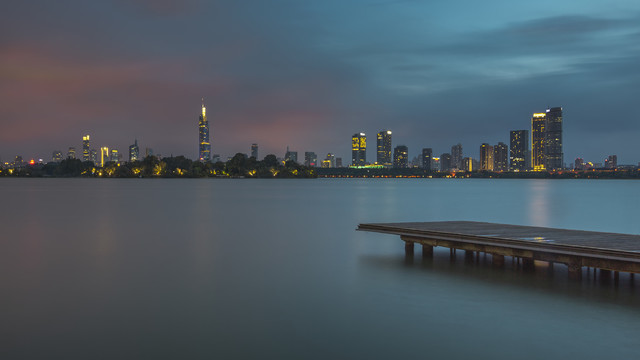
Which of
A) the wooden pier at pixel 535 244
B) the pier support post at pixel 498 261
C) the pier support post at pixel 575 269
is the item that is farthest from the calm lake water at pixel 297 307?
the wooden pier at pixel 535 244

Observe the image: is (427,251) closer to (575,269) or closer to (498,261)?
(498,261)

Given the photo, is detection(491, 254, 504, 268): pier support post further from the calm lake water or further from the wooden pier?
the calm lake water

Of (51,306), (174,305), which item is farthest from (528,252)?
(51,306)

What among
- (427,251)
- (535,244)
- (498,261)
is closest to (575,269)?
(535,244)

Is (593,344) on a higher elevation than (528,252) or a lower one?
lower

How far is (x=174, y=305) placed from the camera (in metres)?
14.7

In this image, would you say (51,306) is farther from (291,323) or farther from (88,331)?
(291,323)

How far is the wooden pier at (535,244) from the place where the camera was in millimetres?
15102

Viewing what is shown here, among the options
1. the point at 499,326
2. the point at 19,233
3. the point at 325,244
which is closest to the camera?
the point at 499,326

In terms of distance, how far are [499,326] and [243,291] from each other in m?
7.44

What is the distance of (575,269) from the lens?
53.0 ft

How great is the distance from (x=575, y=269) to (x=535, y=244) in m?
1.26

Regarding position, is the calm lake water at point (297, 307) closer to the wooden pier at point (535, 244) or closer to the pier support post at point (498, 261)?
the pier support post at point (498, 261)

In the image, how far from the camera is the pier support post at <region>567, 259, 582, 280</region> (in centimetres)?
1579
